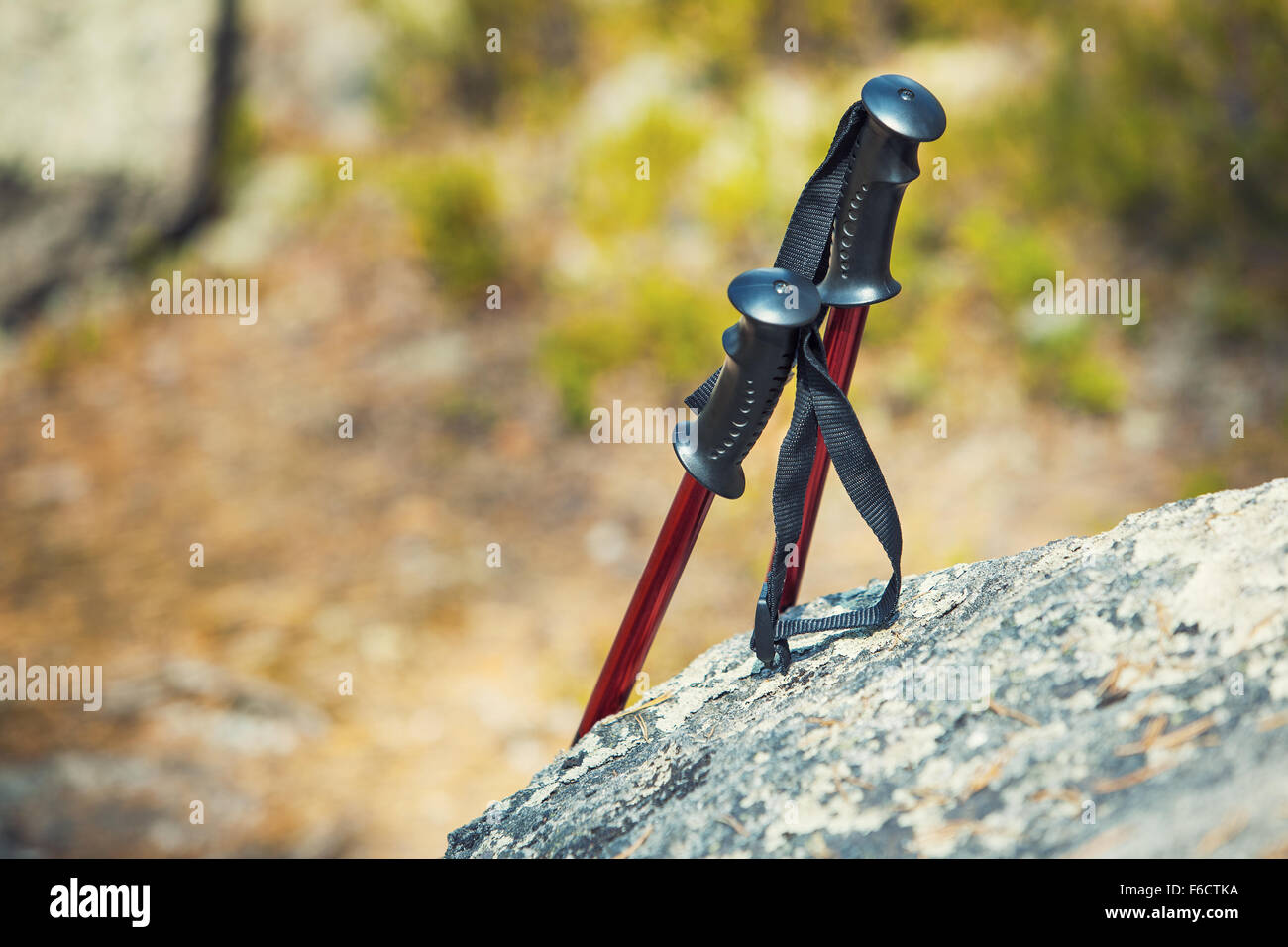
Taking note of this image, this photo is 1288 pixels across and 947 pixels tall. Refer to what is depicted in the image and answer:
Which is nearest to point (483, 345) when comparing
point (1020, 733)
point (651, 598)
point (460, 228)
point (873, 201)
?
point (460, 228)

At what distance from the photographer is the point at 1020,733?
893mm

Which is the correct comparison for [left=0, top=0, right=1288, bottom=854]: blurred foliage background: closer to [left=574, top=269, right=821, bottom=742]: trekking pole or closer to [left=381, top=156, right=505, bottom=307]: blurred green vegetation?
[left=381, top=156, right=505, bottom=307]: blurred green vegetation

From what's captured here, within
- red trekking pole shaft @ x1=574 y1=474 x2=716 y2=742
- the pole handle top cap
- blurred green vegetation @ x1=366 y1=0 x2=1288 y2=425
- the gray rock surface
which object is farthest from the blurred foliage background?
the pole handle top cap

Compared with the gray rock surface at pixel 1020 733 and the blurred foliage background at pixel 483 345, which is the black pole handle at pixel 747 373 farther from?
the blurred foliage background at pixel 483 345

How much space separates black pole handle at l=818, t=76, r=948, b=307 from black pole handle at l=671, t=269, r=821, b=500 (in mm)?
162

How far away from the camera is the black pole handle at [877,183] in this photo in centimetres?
110

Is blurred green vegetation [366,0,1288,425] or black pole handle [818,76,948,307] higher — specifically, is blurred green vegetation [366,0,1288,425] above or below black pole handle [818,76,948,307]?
above

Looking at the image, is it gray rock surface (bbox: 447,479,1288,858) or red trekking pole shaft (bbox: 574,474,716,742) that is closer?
gray rock surface (bbox: 447,479,1288,858)

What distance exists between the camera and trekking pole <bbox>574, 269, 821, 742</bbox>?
1023 mm

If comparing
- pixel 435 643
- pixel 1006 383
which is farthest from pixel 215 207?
pixel 1006 383

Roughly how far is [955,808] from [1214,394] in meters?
3.43

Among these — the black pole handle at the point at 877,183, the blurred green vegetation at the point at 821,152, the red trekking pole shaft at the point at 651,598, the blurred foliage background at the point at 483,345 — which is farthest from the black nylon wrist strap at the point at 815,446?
the blurred green vegetation at the point at 821,152

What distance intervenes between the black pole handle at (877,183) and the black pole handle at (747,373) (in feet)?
0.53

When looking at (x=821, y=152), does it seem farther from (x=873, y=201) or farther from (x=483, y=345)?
(x=873, y=201)
